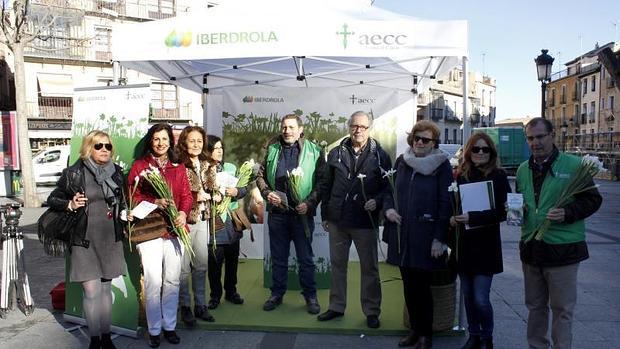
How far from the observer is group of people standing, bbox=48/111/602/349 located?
3.38 m

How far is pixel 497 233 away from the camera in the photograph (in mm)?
3691

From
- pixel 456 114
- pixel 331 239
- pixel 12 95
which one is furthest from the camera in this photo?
pixel 456 114

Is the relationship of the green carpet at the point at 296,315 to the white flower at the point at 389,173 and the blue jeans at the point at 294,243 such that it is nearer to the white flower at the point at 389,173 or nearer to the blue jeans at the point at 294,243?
the blue jeans at the point at 294,243

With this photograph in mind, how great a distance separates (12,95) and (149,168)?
3135 cm

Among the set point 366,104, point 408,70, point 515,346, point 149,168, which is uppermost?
point 408,70

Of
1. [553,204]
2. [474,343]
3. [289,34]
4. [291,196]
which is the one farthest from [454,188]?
[289,34]

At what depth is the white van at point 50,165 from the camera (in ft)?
63.6

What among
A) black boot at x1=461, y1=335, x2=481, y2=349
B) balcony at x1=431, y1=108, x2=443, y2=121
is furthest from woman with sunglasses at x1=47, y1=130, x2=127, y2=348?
balcony at x1=431, y1=108, x2=443, y2=121

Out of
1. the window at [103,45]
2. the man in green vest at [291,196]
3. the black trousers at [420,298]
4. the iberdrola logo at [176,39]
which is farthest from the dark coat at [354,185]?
the window at [103,45]

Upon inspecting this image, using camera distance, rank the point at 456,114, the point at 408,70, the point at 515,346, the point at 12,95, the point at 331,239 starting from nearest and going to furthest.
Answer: the point at 515,346 < the point at 331,239 < the point at 408,70 < the point at 12,95 < the point at 456,114

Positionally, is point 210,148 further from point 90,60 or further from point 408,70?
point 90,60

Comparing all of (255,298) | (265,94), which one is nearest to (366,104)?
(265,94)

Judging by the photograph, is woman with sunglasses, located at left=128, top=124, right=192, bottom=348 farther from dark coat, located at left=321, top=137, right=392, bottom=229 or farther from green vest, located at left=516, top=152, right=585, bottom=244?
green vest, located at left=516, top=152, right=585, bottom=244

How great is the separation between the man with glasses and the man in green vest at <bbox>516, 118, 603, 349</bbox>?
1.27m
